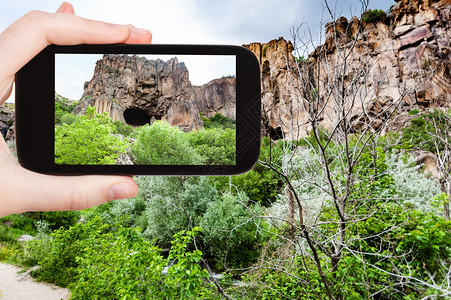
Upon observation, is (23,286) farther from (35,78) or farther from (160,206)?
(35,78)

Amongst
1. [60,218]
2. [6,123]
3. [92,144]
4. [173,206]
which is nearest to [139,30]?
[92,144]

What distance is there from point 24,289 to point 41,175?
5.92 m

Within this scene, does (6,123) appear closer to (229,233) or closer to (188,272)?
(229,233)

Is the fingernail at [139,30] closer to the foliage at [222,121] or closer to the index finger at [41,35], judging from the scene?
the index finger at [41,35]

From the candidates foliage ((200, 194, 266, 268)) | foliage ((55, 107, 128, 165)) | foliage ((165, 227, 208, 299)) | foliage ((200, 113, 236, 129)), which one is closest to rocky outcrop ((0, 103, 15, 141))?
foliage ((200, 194, 266, 268))

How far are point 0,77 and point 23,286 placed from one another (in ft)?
20.4

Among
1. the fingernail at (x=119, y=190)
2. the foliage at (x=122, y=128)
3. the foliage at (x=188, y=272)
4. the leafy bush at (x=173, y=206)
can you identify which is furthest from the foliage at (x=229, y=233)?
the fingernail at (x=119, y=190)

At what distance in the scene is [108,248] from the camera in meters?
3.50

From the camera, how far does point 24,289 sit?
4.87 meters

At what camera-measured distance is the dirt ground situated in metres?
4.62

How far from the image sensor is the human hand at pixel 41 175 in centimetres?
79

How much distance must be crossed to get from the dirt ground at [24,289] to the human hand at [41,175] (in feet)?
16.5

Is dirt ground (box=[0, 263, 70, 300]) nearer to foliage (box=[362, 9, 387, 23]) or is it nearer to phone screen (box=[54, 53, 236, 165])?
phone screen (box=[54, 53, 236, 165])

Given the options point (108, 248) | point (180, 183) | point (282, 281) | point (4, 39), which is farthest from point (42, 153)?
point (180, 183)
